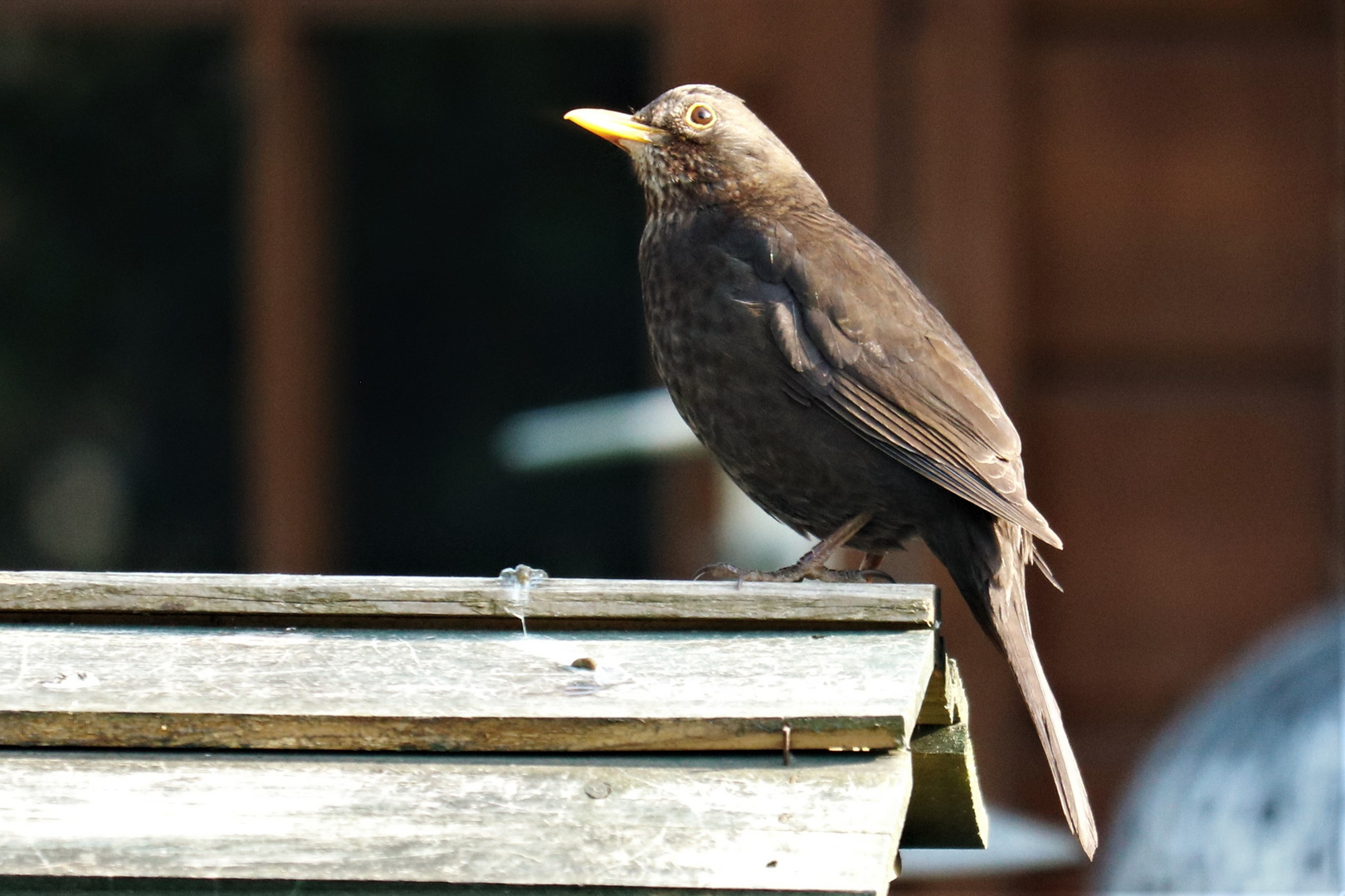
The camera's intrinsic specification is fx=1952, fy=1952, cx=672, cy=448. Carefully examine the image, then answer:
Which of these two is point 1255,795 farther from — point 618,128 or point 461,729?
point 461,729

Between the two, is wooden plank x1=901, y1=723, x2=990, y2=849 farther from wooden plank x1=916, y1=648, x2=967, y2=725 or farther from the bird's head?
the bird's head

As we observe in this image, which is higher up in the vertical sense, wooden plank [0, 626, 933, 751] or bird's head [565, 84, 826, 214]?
bird's head [565, 84, 826, 214]

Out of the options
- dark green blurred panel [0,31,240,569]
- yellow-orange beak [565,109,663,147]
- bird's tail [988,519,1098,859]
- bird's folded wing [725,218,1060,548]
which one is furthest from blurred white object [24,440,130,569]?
bird's tail [988,519,1098,859]

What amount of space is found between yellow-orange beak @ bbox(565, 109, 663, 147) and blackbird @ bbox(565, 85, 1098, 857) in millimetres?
276

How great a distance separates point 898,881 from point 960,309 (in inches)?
62.9

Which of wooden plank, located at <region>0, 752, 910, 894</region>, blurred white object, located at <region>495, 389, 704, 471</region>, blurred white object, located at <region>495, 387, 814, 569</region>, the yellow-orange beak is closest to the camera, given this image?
wooden plank, located at <region>0, 752, 910, 894</region>

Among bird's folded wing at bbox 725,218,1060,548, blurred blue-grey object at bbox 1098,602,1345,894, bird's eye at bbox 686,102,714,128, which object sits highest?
bird's eye at bbox 686,102,714,128

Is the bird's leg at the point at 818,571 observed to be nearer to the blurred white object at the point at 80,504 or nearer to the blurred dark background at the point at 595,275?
the blurred dark background at the point at 595,275

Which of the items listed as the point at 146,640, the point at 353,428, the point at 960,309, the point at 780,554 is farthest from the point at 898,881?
the point at 146,640

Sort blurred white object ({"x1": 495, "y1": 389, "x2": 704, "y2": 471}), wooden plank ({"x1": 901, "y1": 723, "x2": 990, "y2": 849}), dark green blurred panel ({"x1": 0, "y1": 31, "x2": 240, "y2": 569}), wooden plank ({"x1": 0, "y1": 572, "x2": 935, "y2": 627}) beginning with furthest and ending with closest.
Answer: dark green blurred panel ({"x1": 0, "y1": 31, "x2": 240, "y2": 569}), blurred white object ({"x1": 495, "y1": 389, "x2": 704, "y2": 471}), wooden plank ({"x1": 901, "y1": 723, "x2": 990, "y2": 849}), wooden plank ({"x1": 0, "y1": 572, "x2": 935, "y2": 627})

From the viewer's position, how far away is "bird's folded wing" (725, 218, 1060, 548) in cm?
307

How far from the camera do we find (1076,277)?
5.51 meters

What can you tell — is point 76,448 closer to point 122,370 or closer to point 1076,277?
point 122,370

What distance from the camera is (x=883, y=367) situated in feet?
10.4
